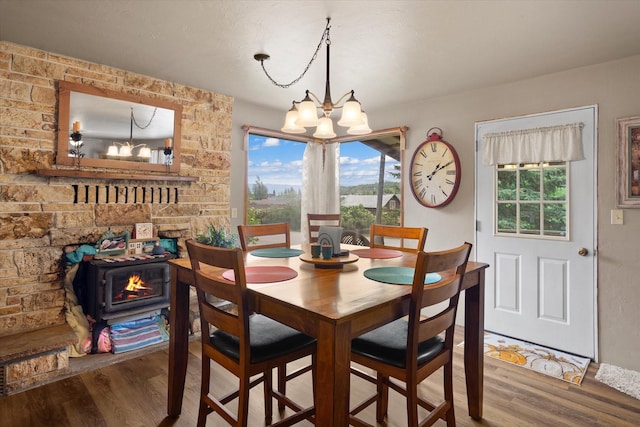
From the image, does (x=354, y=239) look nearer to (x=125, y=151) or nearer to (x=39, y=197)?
(x=125, y=151)

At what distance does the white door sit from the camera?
2859 mm

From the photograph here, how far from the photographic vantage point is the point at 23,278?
104 inches

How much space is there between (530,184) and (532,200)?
0.14 m

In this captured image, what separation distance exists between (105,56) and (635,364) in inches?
177

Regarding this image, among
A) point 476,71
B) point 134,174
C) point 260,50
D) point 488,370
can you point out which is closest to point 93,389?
point 134,174

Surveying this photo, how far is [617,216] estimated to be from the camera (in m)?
2.71

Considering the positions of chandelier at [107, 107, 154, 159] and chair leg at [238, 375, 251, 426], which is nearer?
chair leg at [238, 375, 251, 426]

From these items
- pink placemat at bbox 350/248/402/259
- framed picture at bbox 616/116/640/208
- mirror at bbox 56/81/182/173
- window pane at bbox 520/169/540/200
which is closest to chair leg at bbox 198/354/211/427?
pink placemat at bbox 350/248/402/259

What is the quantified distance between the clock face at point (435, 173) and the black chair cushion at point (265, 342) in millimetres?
2415

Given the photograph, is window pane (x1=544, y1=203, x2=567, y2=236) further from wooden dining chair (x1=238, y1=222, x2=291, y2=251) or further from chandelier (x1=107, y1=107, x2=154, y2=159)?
chandelier (x1=107, y1=107, x2=154, y2=159)

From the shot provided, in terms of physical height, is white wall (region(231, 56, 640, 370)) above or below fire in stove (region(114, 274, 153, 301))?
above

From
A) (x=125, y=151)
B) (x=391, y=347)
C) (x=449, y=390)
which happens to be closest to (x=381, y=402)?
(x=449, y=390)

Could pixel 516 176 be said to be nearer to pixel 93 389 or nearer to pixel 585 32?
pixel 585 32

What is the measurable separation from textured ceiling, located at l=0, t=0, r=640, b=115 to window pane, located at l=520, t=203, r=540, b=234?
3.60 feet
